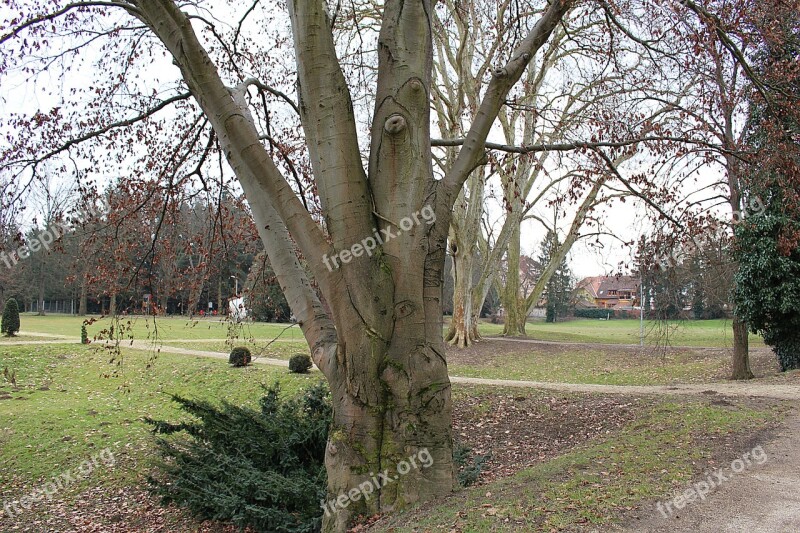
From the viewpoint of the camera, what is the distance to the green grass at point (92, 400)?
9.16 metres

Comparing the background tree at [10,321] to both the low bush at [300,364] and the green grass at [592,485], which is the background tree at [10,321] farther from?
the green grass at [592,485]

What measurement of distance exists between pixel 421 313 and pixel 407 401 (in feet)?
2.42

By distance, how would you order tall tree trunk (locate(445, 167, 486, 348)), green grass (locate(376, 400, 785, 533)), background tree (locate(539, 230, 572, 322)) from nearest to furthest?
green grass (locate(376, 400, 785, 533)), tall tree trunk (locate(445, 167, 486, 348)), background tree (locate(539, 230, 572, 322))

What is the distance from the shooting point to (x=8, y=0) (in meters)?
6.13

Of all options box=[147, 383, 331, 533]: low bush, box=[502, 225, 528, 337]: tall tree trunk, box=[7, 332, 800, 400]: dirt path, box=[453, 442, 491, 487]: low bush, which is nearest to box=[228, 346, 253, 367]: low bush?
box=[7, 332, 800, 400]: dirt path

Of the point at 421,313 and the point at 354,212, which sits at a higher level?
the point at 354,212

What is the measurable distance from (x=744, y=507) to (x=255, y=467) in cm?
488

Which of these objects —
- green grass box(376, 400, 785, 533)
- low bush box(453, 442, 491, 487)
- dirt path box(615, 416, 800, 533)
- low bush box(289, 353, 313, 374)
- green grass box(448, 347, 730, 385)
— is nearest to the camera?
dirt path box(615, 416, 800, 533)

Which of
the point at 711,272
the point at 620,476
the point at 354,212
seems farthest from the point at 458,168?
the point at 711,272

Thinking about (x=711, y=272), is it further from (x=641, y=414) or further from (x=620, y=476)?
(x=620, y=476)

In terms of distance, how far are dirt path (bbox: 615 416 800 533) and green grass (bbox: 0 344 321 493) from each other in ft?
19.4

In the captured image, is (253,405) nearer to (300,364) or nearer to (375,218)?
(300,364)

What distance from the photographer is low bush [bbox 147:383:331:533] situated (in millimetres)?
Result: 5477

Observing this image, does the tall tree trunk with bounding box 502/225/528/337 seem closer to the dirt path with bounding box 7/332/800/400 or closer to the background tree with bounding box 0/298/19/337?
the dirt path with bounding box 7/332/800/400
